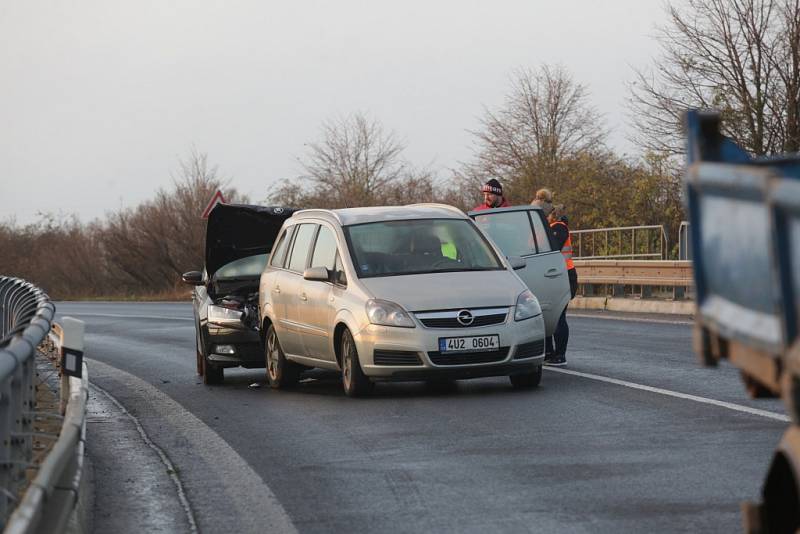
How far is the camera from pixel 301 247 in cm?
1433

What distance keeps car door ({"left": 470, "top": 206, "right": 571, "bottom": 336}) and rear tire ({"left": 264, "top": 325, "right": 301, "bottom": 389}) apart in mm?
2373

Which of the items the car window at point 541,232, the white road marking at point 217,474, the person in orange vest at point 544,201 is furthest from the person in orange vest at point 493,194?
the white road marking at point 217,474

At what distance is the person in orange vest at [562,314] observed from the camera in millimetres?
15352

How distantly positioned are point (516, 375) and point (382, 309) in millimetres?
1507

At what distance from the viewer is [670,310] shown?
2553cm

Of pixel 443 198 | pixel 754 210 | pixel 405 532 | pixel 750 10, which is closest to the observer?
pixel 754 210

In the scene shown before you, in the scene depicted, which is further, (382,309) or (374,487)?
(382,309)

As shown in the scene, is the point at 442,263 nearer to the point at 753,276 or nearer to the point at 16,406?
the point at 16,406

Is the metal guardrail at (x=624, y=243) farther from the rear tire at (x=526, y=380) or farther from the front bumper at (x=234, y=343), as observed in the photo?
the rear tire at (x=526, y=380)

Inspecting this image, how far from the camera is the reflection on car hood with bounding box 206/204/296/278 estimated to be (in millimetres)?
Result: 16047

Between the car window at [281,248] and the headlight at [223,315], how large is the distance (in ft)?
2.35

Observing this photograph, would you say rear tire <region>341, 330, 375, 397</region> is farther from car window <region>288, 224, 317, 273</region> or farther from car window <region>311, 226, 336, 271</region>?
car window <region>288, 224, 317, 273</region>

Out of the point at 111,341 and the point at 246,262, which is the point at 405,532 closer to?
the point at 246,262

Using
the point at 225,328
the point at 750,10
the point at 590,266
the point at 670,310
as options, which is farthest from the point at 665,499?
the point at 750,10
